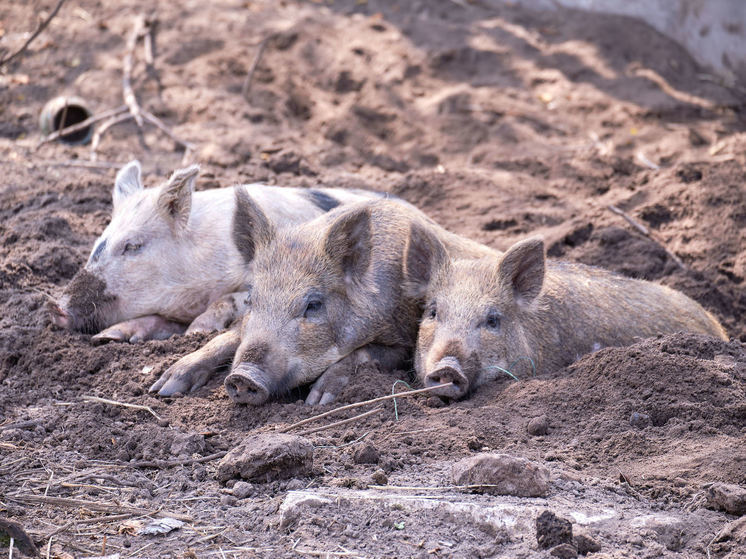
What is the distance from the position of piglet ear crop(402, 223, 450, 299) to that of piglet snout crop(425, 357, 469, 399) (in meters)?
0.90

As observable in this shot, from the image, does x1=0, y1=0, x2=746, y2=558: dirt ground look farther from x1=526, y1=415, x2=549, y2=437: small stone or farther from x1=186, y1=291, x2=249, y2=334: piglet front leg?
x1=186, y1=291, x2=249, y2=334: piglet front leg

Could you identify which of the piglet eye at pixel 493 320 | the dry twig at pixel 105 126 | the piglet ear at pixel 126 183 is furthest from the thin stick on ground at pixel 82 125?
the piglet eye at pixel 493 320

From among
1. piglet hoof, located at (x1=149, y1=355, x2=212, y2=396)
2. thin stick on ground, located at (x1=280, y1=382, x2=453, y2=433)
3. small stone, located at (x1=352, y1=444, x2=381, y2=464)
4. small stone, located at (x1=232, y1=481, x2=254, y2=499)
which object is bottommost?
piglet hoof, located at (x1=149, y1=355, x2=212, y2=396)

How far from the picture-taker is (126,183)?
697 cm

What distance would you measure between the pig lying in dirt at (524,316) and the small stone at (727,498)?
156cm

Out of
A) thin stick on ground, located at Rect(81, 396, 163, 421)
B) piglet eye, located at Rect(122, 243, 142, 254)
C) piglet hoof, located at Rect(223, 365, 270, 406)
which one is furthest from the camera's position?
piglet eye, located at Rect(122, 243, 142, 254)

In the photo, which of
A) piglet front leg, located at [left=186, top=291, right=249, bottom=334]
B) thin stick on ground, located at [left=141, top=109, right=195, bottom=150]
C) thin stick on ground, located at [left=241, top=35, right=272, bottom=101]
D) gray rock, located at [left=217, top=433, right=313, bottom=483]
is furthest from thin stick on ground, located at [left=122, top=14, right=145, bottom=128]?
gray rock, located at [left=217, top=433, right=313, bottom=483]

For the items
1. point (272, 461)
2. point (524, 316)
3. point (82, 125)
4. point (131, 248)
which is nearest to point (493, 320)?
point (524, 316)

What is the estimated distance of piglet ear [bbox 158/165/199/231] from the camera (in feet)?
21.0

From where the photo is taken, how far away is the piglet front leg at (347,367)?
16.8 ft

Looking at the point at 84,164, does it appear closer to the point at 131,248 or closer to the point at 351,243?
the point at 131,248

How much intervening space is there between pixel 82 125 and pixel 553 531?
301 inches

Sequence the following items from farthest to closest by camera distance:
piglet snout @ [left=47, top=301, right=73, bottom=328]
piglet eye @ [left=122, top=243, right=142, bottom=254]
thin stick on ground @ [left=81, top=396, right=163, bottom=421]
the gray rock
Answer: piglet eye @ [left=122, top=243, right=142, bottom=254], piglet snout @ [left=47, top=301, right=73, bottom=328], thin stick on ground @ [left=81, top=396, right=163, bottom=421], the gray rock

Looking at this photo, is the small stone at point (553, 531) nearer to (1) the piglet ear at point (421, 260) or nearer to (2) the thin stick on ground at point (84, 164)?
(1) the piglet ear at point (421, 260)
